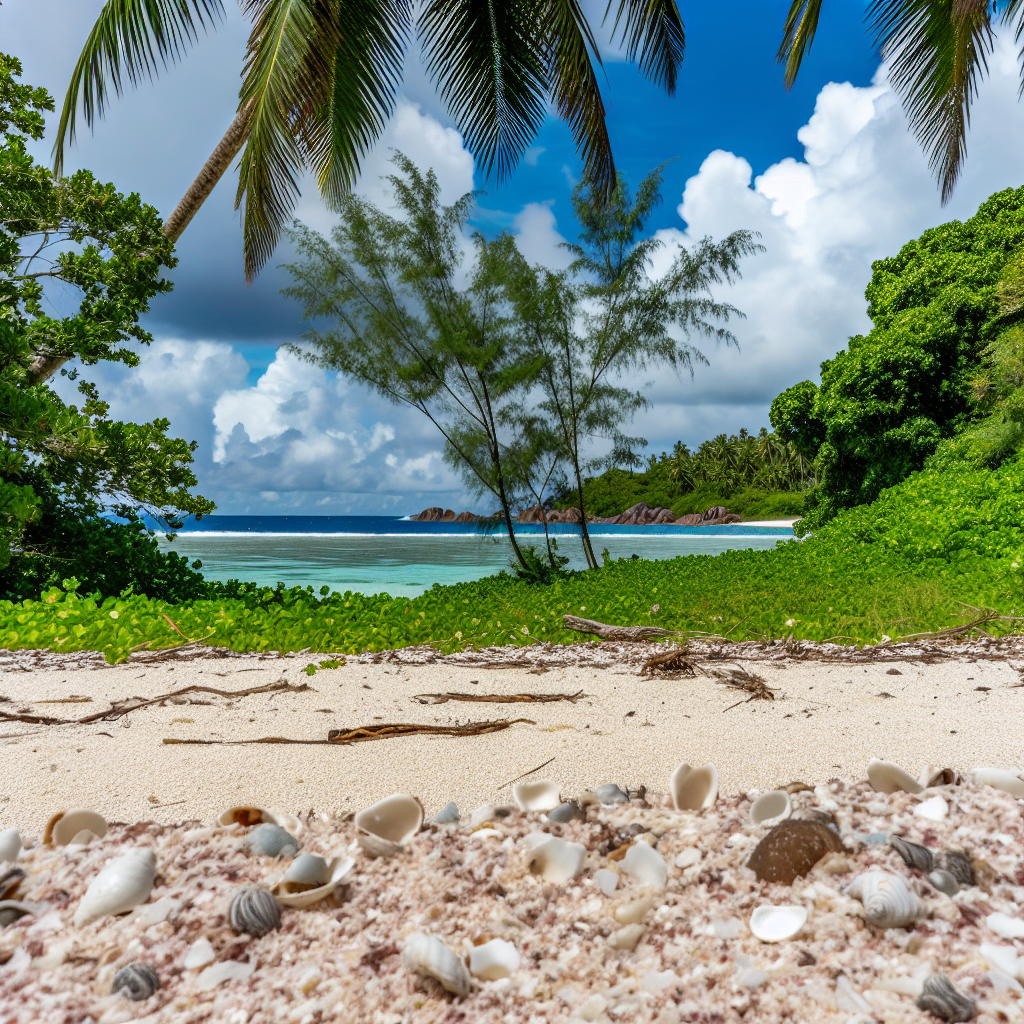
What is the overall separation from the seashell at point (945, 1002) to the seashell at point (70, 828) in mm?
1430

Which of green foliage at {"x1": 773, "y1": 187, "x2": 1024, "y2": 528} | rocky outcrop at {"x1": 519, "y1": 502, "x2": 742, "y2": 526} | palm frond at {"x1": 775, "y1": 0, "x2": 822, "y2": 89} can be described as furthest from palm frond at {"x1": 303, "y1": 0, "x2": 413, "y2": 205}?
rocky outcrop at {"x1": 519, "y1": 502, "x2": 742, "y2": 526}

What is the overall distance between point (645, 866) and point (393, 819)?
0.50 m

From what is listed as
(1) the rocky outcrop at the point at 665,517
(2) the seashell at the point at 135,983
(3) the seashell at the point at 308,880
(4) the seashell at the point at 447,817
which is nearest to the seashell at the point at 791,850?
(4) the seashell at the point at 447,817

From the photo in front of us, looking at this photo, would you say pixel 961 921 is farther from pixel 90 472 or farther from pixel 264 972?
pixel 90 472

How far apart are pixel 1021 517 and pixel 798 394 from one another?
6.24 meters

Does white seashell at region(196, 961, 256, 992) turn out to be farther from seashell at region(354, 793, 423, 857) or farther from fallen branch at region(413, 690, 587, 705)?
fallen branch at region(413, 690, 587, 705)

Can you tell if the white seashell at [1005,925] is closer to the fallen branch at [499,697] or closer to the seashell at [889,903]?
the seashell at [889,903]

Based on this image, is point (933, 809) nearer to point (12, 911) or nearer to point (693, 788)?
point (693, 788)

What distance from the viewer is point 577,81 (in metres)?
4.96

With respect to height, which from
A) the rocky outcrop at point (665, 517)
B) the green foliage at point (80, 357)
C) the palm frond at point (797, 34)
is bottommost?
the rocky outcrop at point (665, 517)

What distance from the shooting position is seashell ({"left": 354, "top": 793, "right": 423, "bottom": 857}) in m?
1.28

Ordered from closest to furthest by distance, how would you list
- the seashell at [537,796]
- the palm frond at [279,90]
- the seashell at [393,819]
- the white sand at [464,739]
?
the seashell at [393,819], the seashell at [537,796], the white sand at [464,739], the palm frond at [279,90]

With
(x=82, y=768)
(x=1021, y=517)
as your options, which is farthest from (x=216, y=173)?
(x=1021, y=517)

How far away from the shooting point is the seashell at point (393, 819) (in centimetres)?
128
